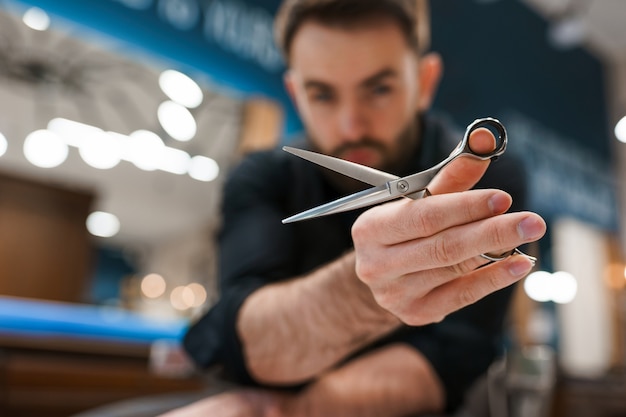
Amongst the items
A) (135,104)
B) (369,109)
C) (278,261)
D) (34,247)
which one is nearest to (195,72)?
(135,104)

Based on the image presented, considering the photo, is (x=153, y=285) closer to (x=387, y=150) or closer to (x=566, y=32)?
(x=566, y=32)

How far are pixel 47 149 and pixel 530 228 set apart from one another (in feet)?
7.72

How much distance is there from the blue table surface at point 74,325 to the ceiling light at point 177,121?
2.34 feet

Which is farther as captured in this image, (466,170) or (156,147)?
(156,147)

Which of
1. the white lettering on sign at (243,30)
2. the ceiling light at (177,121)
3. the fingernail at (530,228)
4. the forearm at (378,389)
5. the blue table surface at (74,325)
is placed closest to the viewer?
the fingernail at (530,228)

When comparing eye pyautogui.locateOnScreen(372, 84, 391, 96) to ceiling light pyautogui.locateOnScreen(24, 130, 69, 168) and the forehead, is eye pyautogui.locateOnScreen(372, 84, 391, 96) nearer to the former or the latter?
the forehead

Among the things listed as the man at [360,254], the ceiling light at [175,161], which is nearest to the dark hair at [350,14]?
the man at [360,254]

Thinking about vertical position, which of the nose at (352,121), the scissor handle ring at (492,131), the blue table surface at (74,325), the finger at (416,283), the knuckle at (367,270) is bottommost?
the finger at (416,283)

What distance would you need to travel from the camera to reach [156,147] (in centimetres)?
236

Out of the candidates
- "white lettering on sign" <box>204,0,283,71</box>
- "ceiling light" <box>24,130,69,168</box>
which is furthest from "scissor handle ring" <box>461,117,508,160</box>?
"ceiling light" <box>24,130,69,168</box>

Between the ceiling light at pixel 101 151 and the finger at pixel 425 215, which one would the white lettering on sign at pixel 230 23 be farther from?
the finger at pixel 425 215

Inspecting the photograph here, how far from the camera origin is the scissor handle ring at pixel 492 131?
9.4 inches

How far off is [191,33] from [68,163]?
2.79 feet

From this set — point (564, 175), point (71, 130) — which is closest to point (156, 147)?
point (71, 130)
